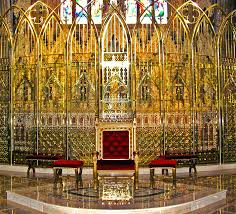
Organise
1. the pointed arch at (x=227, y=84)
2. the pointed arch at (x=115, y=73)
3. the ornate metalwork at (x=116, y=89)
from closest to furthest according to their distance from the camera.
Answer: the pointed arch at (x=115, y=73), the ornate metalwork at (x=116, y=89), the pointed arch at (x=227, y=84)

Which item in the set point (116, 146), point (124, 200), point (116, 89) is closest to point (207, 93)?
point (116, 89)

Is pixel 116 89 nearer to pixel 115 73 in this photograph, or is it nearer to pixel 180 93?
pixel 115 73

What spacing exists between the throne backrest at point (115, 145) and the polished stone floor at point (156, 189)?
635 mm

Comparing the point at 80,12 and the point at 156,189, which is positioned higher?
the point at 80,12

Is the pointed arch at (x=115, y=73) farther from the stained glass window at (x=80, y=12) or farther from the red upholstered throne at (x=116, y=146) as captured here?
the red upholstered throne at (x=116, y=146)

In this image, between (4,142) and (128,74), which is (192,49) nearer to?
(128,74)

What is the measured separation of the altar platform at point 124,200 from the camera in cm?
507

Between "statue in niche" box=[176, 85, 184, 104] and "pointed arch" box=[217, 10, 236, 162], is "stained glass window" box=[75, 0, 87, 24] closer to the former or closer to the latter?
"statue in niche" box=[176, 85, 184, 104]

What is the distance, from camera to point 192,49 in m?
8.81

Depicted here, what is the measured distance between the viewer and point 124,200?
5469mm

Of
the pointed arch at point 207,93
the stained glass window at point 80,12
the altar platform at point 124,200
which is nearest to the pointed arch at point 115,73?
the stained glass window at point 80,12

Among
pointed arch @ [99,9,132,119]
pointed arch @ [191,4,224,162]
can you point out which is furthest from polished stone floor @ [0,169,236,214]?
pointed arch @ [99,9,132,119]

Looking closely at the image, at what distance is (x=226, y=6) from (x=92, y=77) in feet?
13.1

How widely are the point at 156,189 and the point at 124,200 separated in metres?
0.98
